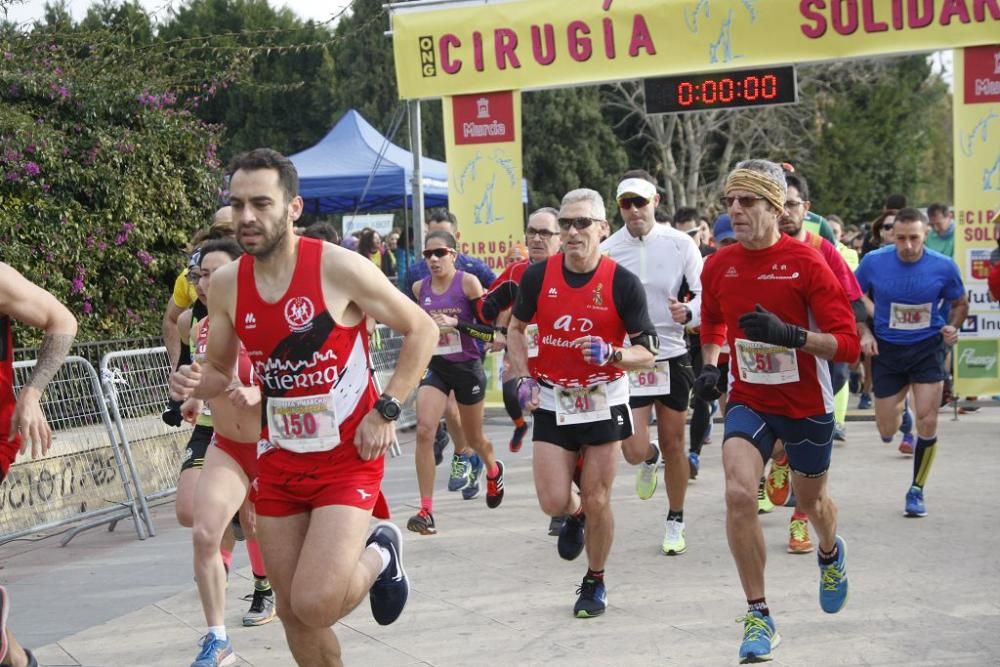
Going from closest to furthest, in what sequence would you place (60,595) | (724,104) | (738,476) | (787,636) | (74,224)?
(738,476)
(787,636)
(60,595)
(74,224)
(724,104)

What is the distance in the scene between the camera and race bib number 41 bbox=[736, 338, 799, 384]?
17.6 ft

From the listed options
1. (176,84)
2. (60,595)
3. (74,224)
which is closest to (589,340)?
(60,595)

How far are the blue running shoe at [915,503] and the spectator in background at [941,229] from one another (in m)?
5.27

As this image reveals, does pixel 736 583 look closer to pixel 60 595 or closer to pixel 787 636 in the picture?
pixel 787 636

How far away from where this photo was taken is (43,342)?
4.73 m

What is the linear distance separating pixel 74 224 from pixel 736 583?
6.73 m

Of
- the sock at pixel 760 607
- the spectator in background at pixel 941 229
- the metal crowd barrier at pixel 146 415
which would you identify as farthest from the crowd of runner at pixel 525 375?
the spectator in background at pixel 941 229

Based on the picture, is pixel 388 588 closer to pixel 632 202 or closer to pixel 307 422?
pixel 307 422

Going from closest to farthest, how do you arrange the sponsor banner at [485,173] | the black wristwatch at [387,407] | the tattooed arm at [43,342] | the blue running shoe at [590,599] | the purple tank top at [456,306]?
the black wristwatch at [387,407] → the tattooed arm at [43,342] → the blue running shoe at [590,599] → the purple tank top at [456,306] → the sponsor banner at [485,173]

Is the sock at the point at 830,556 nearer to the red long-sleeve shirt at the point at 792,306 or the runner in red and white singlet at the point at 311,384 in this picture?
the red long-sleeve shirt at the point at 792,306

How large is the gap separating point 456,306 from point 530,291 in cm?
236

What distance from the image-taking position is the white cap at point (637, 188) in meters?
7.74

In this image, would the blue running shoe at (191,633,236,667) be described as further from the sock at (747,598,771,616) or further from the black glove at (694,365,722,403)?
the black glove at (694,365,722,403)

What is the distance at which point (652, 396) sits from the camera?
767 cm
